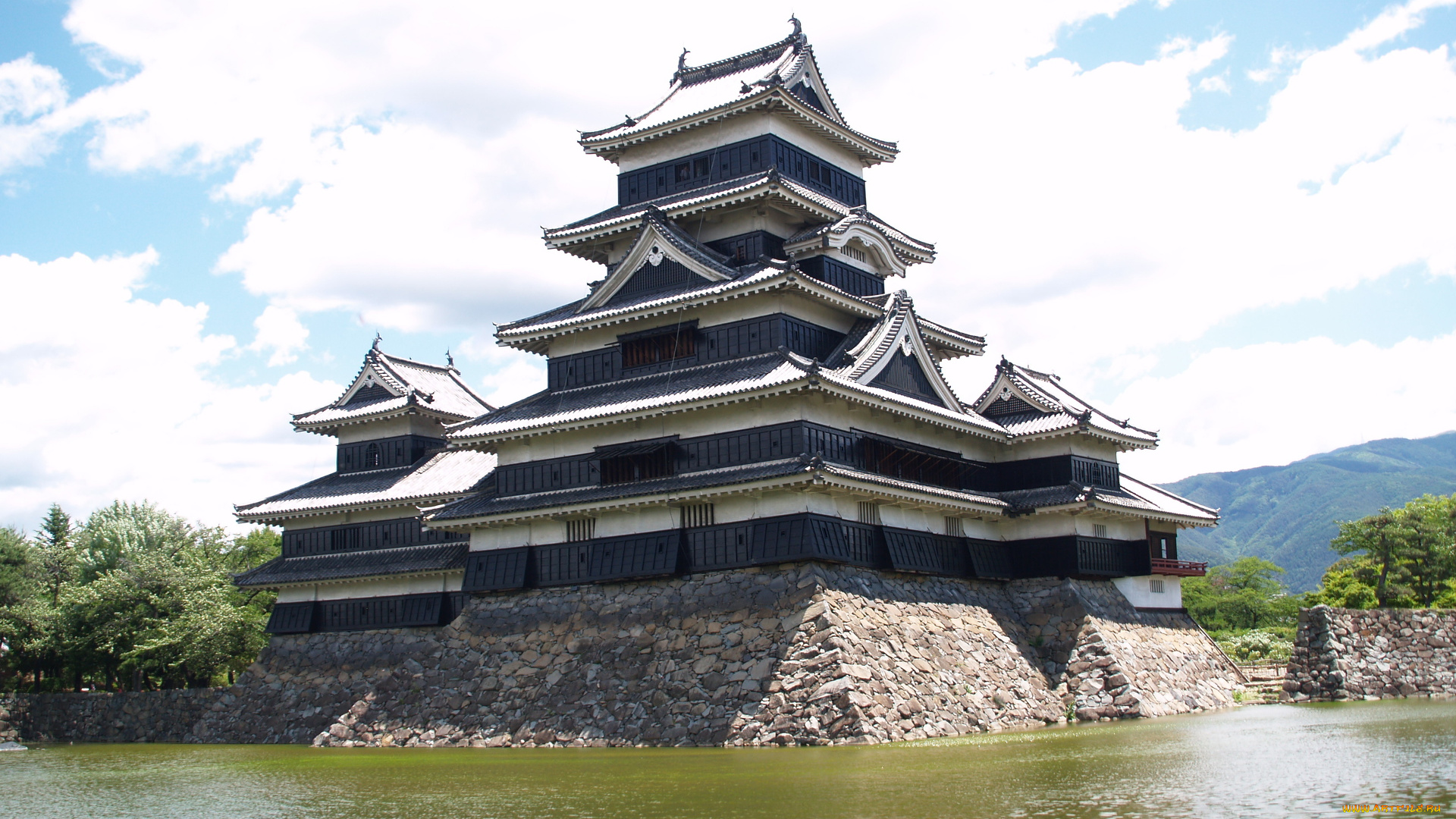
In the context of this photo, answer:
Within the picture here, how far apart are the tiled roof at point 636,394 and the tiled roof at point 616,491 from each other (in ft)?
6.83

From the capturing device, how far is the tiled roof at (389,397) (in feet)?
144

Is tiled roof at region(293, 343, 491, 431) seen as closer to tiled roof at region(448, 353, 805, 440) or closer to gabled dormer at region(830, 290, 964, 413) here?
tiled roof at region(448, 353, 805, 440)

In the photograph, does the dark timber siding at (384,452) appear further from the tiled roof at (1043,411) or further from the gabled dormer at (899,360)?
the tiled roof at (1043,411)

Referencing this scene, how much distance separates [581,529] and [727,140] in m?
13.5

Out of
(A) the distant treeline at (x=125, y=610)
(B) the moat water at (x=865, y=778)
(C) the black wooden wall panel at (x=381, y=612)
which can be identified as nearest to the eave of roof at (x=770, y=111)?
(C) the black wooden wall panel at (x=381, y=612)

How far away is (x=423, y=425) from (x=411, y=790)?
80.4 feet

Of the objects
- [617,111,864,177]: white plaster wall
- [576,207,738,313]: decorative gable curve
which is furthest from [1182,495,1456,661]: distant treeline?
[576,207,738,313]: decorative gable curve

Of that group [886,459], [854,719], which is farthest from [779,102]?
[854,719]

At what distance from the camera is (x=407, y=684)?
118ft

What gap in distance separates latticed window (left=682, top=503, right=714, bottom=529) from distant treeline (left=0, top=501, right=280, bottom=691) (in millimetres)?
23255

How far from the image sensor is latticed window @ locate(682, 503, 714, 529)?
3238 centimetres

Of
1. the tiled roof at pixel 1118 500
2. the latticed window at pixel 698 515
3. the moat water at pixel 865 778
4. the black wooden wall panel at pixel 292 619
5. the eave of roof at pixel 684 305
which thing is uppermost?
the eave of roof at pixel 684 305

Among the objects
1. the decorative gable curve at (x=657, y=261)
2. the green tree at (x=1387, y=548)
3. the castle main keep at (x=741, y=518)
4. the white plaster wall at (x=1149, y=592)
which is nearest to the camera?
the castle main keep at (x=741, y=518)

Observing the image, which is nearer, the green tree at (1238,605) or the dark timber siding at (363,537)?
the dark timber siding at (363,537)
